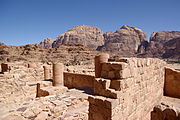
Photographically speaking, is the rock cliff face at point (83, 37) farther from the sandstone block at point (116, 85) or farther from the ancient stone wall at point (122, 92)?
the sandstone block at point (116, 85)

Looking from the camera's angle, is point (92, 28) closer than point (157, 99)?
No

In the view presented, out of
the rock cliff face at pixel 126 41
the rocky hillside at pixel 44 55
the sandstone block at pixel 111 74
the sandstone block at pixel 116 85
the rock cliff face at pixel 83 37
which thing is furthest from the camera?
the rock cliff face at pixel 83 37

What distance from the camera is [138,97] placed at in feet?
12.3

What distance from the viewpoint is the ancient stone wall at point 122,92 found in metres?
3.03

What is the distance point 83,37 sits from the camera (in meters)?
96.8

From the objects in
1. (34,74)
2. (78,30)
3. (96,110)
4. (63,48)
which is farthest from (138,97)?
(78,30)

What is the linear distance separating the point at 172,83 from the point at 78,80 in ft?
17.4

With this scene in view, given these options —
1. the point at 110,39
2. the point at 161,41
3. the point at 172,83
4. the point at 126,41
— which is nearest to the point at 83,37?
the point at 110,39

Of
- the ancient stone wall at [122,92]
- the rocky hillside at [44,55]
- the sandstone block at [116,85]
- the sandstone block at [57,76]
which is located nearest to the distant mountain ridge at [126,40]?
the rocky hillside at [44,55]

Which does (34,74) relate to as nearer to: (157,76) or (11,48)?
(157,76)

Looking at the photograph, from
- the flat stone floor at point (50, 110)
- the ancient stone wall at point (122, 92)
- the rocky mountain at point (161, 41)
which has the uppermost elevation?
the rocky mountain at point (161, 41)

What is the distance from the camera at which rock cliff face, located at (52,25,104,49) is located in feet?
308

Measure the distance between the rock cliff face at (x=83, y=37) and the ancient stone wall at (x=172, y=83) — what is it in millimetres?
86023

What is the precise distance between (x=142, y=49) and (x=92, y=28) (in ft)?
175
